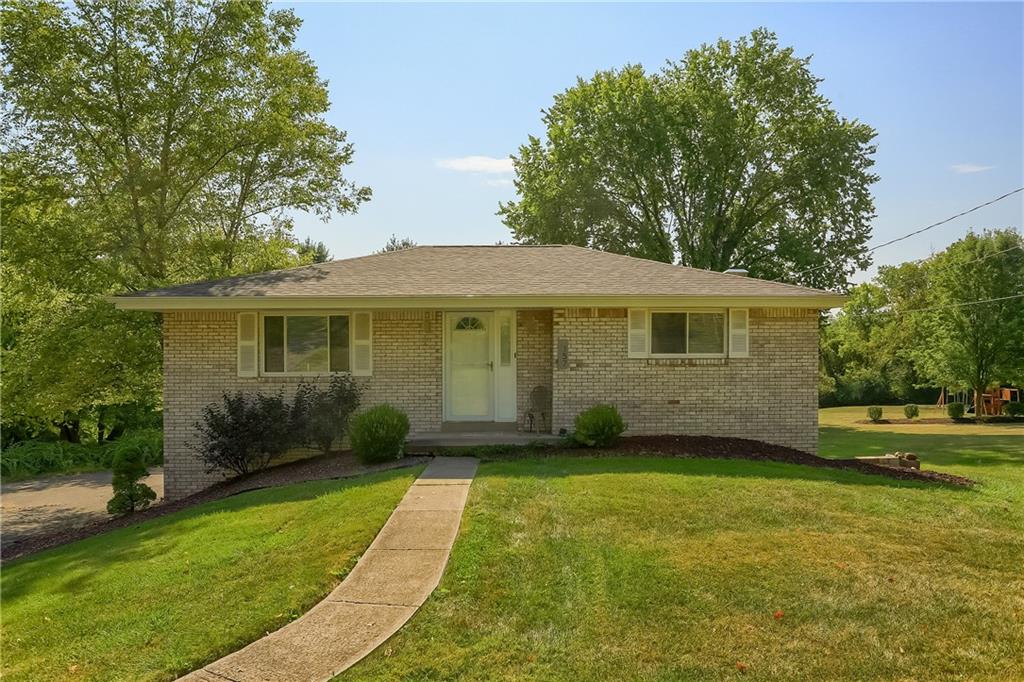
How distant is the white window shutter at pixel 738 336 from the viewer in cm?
1274

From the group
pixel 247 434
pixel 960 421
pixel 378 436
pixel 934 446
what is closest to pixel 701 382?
pixel 378 436

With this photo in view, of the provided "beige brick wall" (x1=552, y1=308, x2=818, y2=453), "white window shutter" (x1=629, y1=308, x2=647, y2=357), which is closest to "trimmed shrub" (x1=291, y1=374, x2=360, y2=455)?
"beige brick wall" (x1=552, y1=308, x2=818, y2=453)

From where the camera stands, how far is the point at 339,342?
514 inches

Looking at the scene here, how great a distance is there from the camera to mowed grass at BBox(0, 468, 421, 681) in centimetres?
531

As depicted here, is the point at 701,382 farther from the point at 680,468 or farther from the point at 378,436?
the point at 378,436

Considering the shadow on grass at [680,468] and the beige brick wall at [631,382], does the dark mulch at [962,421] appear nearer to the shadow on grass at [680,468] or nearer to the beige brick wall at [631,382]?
the beige brick wall at [631,382]

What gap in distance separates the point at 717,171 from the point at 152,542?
82.7 feet

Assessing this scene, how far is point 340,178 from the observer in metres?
21.6

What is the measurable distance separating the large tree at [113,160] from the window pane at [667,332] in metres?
11.8

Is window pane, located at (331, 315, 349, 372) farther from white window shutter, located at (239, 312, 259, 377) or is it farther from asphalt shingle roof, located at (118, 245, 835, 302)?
white window shutter, located at (239, 312, 259, 377)

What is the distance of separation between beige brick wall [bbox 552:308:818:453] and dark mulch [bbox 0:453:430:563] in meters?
3.49

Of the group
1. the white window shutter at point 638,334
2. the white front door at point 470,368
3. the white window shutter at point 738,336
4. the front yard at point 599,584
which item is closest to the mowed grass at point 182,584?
the front yard at point 599,584

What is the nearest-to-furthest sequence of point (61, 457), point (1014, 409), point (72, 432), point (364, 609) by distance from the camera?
point (364, 609) < point (61, 457) < point (72, 432) < point (1014, 409)

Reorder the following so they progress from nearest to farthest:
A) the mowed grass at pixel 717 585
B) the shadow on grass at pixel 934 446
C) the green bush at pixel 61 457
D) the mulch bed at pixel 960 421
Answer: the mowed grass at pixel 717 585 < the shadow on grass at pixel 934 446 < the green bush at pixel 61 457 < the mulch bed at pixel 960 421
